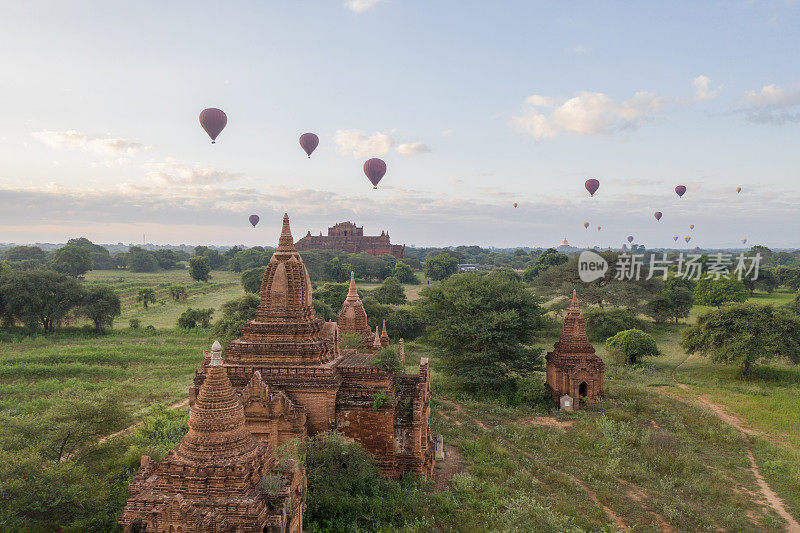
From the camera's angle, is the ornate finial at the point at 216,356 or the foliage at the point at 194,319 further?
the foliage at the point at 194,319

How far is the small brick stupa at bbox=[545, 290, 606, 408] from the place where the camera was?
2681 cm

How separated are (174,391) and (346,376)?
58.8ft

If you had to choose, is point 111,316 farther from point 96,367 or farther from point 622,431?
point 622,431

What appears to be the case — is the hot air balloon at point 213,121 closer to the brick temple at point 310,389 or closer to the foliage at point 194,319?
the brick temple at point 310,389

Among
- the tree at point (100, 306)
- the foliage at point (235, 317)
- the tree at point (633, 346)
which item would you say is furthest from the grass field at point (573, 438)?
the tree at point (100, 306)

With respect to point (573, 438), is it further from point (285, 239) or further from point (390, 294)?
point (390, 294)

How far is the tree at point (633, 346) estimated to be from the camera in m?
37.6

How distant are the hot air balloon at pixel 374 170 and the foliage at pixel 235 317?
1706 centimetres

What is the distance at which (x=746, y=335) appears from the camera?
32344 mm

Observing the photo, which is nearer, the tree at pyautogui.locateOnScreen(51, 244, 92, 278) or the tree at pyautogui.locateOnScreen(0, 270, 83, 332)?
the tree at pyautogui.locateOnScreen(0, 270, 83, 332)

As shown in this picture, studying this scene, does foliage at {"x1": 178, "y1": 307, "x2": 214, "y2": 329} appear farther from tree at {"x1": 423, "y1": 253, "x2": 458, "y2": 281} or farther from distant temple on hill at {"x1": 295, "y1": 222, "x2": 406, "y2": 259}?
distant temple on hill at {"x1": 295, "y1": 222, "x2": 406, "y2": 259}

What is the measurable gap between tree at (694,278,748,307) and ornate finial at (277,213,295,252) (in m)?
60.8

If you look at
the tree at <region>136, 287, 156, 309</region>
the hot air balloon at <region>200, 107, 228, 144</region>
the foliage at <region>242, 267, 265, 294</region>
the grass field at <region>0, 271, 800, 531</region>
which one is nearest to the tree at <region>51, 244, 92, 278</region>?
the tree at <region>136, 287, 156, 309</region>

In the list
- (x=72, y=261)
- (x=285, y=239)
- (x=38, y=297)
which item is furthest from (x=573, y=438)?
(x=72, y=261)
